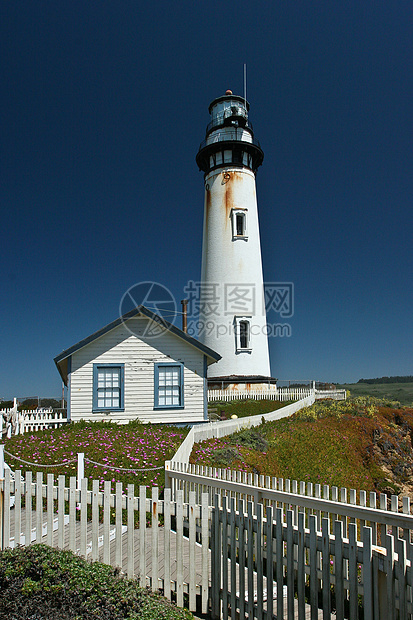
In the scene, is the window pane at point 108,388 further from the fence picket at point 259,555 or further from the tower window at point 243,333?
the fence picket at point 259,555

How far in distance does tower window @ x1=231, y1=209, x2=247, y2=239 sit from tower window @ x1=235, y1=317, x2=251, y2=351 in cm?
536

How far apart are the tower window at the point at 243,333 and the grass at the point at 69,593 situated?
2193 cm

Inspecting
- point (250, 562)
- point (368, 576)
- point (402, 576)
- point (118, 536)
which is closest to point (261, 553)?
point (250, 562)

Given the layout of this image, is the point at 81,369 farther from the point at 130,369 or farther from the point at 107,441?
the point at 107,441

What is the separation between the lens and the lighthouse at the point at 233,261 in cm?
2623

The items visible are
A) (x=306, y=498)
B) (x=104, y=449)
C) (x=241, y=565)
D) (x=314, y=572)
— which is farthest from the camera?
(x=104, y=449)

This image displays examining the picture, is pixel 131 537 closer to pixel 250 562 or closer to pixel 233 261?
pixel 250 562

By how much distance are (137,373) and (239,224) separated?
1412cm

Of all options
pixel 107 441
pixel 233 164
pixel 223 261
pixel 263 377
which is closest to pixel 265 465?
pixel 107 441

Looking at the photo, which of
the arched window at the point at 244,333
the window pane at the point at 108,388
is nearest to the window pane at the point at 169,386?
the window pane at the point at 108,388

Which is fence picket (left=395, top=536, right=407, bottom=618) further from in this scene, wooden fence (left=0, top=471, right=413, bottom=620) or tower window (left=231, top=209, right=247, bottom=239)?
tower window (left=231, top=209, right=247, bottom=239)

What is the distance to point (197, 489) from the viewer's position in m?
7.09

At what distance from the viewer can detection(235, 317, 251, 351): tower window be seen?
85.6 ft

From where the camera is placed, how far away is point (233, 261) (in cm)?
2673
